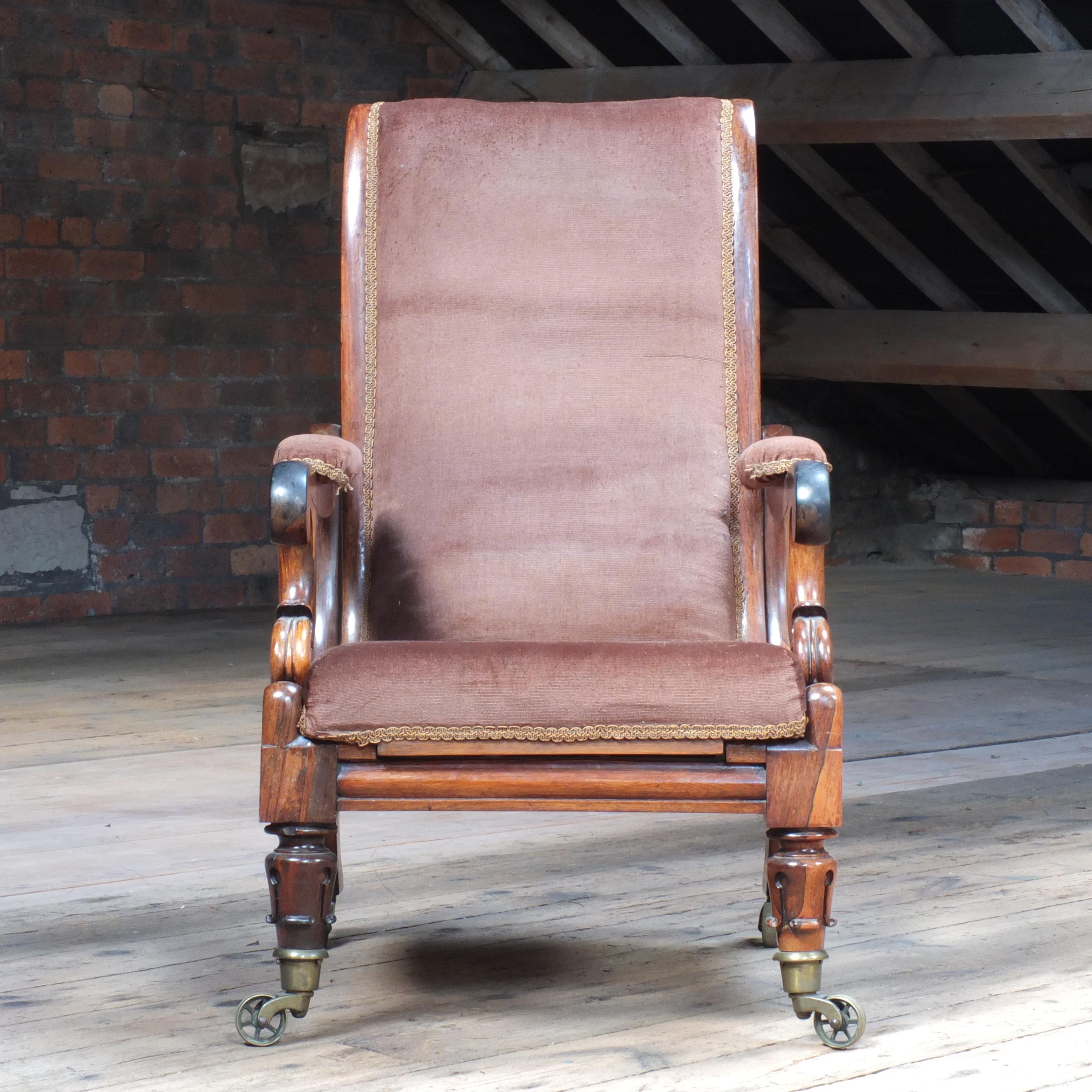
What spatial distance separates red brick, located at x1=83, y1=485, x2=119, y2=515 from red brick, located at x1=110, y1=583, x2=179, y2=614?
0.87 feet

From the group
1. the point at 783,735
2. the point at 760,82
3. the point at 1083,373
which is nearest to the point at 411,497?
the point at 783,735

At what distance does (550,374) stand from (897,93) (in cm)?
299

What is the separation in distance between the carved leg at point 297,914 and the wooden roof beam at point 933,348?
422cm

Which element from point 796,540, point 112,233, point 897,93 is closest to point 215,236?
point 112,233

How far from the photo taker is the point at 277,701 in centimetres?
176

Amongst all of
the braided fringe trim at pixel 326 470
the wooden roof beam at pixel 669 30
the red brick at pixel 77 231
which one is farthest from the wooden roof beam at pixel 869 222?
the braided fringe trim at pixel 326 470

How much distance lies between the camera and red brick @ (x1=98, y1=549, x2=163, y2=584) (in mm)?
5738

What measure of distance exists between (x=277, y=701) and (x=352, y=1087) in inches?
14.8

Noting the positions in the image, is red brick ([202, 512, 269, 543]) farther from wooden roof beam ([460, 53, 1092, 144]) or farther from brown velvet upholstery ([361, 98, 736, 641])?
brown velvet upholstery ([361, 98, 736, 641])

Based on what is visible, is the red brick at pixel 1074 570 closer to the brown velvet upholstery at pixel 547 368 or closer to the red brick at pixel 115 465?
the red brick at pixel 115 465

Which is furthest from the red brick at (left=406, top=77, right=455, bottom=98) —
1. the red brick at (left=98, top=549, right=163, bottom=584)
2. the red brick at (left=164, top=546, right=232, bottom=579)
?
the red brick at (left=98, top=549, right=163, bottom=584)

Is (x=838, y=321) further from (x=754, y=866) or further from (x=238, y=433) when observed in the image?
(x=754, y=866)

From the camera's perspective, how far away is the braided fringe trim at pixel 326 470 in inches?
72.4

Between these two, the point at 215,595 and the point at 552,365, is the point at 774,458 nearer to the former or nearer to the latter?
the point at 552,365
